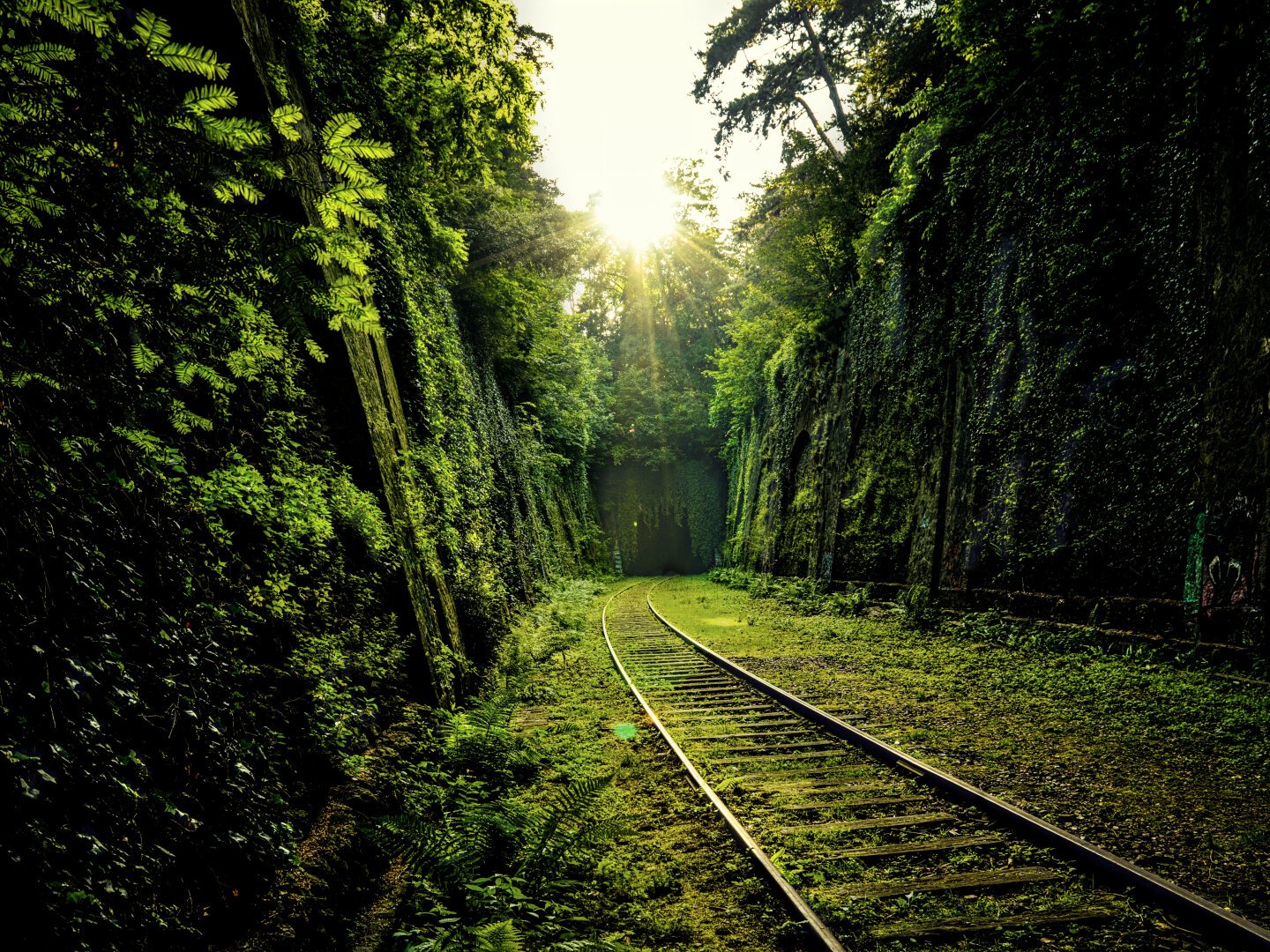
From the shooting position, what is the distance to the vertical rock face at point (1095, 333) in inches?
223

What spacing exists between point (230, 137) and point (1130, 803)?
643cm

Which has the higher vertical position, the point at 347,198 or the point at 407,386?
the point at 407,386

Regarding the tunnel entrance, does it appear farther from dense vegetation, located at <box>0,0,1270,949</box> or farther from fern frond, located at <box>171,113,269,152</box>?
fern frond, located at <box>171,113,269,152</box>

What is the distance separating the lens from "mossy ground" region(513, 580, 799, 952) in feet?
9.73

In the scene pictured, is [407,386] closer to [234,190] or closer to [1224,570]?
[234,190]

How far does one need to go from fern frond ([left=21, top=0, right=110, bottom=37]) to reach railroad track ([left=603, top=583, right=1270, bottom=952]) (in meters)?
4.64

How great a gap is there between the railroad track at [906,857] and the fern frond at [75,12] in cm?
464

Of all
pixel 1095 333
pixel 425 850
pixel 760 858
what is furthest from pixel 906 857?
pixel 1095 333

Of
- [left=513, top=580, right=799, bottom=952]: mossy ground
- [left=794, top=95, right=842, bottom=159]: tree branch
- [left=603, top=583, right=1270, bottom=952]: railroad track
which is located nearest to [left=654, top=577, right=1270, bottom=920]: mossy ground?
[left=603, top=583, right=1270, bottom=952]: railroad track

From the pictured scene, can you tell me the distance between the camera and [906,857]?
3.42 meters

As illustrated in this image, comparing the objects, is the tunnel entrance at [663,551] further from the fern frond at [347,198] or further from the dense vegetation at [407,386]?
the fern frond at [347,198]

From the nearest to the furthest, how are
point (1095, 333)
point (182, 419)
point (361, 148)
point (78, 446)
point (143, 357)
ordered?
1. point (361, 148)
2. point (78, 446)
3. point (143, 357)
4. point (182, 419)
5. point (1095, 333)

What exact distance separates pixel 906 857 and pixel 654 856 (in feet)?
5.62

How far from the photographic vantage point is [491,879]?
3.24 m
